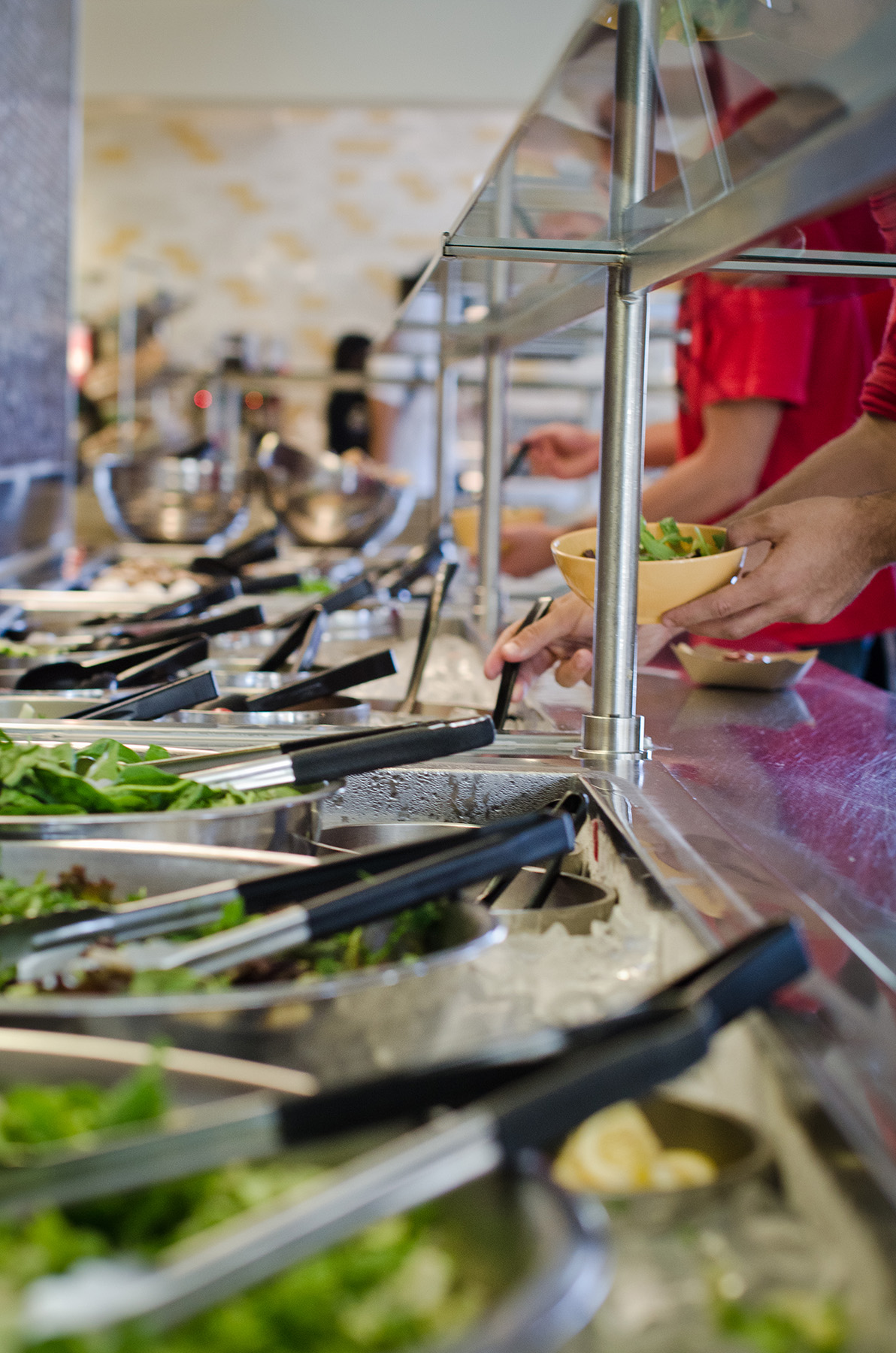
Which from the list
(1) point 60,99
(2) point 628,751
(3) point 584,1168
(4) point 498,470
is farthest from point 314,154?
(3) point 584,1168

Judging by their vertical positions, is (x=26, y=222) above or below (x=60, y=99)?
below

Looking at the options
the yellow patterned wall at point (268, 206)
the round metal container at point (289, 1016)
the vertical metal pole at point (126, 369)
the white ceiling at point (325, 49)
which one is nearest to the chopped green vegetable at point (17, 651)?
the round metal container at point (289, 1016)

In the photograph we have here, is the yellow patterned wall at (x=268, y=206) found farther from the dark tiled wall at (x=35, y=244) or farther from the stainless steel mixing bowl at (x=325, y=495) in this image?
the stainless steel mixing bowl at (x=325, y=495)

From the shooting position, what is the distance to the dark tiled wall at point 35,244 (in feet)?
9.43

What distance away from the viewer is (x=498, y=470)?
2.18 meters

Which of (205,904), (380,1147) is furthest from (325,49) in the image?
(380,1147)

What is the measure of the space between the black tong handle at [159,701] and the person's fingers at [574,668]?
15.5 inches

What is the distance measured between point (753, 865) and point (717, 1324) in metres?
0.44

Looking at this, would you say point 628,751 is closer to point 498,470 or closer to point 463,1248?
point 463,1248

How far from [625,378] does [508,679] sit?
0.41 meters

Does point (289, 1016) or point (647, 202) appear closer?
point (289, 1016)

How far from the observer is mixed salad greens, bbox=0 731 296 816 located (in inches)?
34.1

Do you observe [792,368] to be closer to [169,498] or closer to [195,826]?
[169,498]

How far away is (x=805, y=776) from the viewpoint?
3.84ft
